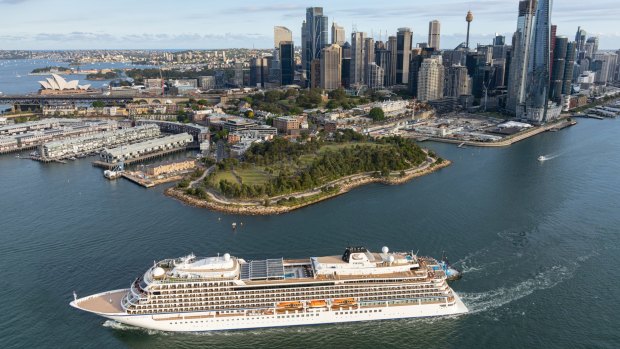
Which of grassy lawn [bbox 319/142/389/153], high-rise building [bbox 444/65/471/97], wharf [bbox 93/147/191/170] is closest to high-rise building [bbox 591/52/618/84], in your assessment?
high-rise building [bbox 444/65/471/97]

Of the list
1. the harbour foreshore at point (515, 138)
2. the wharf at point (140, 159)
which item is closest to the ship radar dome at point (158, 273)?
the wharf at point (140, 159)

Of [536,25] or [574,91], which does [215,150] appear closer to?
[536,25]

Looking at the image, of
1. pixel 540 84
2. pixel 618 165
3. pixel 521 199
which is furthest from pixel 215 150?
pixel 540 84

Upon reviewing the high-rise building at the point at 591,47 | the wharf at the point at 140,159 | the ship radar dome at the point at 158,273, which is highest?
the high-rise building at the point at 591,47

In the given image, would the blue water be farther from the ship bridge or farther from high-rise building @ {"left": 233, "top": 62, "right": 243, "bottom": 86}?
high-rise building @ {"left": 233, "top": 62, "right": 243, "bottom": 86}

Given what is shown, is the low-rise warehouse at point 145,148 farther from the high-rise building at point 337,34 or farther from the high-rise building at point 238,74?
the high-rise building at point 337,34

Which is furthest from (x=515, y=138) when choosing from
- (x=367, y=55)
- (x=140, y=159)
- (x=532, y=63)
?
(x=367, y=55)

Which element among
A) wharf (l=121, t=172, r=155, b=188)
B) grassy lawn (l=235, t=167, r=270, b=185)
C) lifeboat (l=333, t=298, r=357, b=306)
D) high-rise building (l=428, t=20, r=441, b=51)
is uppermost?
high-rise building (l=428, t=20, r=441, b=51)
